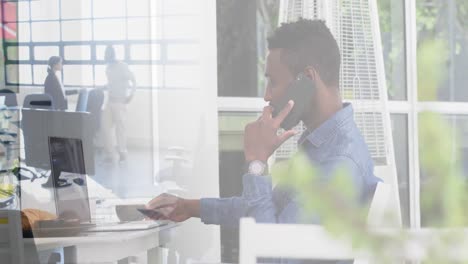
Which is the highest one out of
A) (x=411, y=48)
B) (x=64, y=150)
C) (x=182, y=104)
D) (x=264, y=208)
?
(x=411, y=48)

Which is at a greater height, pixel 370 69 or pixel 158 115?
pixel 370 69

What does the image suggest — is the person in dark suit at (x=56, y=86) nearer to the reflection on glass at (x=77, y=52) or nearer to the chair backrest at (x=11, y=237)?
the reflection on glass at (x=77, y=52)

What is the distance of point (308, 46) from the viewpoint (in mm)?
2051

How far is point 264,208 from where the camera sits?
79.8 inches

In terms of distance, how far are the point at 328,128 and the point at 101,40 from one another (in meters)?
0.77

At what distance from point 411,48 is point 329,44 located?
0.83 ft

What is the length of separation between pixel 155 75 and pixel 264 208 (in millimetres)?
533

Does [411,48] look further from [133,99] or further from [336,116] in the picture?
[133,99]

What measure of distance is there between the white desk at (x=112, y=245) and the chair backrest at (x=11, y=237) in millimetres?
84

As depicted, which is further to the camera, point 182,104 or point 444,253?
point 182,104

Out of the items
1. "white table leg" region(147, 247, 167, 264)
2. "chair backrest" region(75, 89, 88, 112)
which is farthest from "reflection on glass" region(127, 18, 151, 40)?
"white table leg" region(147, 247, 167, 264)

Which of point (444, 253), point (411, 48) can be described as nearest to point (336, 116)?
point (411, 48)

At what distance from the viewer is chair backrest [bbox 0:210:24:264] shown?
7.26 ft

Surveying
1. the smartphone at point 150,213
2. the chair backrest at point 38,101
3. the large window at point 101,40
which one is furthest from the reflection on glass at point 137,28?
the smartphone at point 150,213
